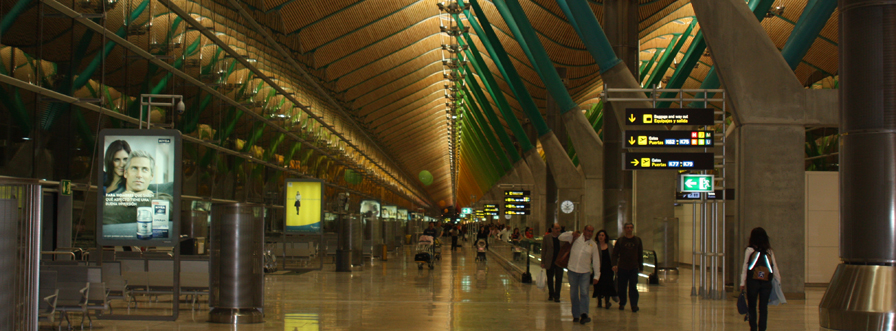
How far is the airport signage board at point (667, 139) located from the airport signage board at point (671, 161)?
236 millimetres

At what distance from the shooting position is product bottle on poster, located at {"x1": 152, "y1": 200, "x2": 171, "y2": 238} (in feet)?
37.1

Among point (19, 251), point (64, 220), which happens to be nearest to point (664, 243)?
point (64, 220)

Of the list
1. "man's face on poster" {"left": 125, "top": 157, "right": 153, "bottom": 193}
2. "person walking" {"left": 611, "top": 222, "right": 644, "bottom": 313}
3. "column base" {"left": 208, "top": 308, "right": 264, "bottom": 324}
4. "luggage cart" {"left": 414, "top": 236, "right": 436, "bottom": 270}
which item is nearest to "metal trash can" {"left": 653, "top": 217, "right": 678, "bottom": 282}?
"luggage cart" {"left": 414, "top": 236, "right": 436, "bottom": 270}

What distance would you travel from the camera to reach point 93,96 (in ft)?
55.1

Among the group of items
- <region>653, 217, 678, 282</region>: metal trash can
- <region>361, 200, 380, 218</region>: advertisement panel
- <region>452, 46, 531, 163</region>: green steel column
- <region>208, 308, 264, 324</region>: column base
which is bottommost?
<region>208, 308, 264, 324</region>: column base

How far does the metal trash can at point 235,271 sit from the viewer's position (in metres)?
11.4

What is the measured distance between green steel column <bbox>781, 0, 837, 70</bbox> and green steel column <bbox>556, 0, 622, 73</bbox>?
16.4 ft

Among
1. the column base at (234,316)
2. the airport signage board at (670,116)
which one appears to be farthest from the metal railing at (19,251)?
the airport signage board at (670,116)

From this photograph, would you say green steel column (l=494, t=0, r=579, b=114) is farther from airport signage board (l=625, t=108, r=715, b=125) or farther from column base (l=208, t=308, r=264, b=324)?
column base (l=208, t=308, r=264, b=324)

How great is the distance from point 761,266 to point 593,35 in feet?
41.6

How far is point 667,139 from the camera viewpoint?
16.2 metres

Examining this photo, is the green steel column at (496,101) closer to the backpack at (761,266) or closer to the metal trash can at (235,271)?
the metal trash can at (235,271)

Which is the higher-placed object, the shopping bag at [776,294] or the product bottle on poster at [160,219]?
the product bottle on poster at [160,219]

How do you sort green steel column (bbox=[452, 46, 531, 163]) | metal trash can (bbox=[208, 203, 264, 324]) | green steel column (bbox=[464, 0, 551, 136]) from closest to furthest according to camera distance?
metal trash can (bbox=[208, 203, 264, 324]), green steel column (bbox=[464, 0, 551, 136]), green steel column (bbox=[452, 46, 531, 163])
